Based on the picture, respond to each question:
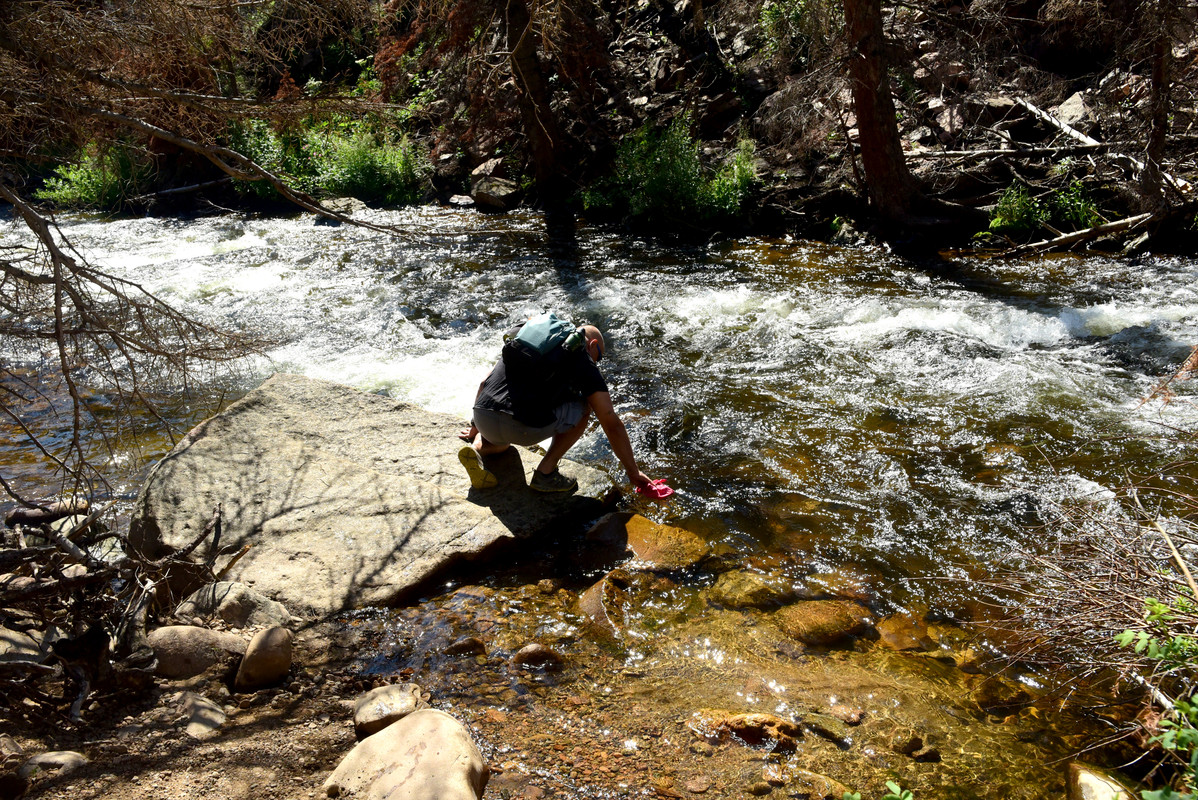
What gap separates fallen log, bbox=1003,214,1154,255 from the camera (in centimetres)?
959

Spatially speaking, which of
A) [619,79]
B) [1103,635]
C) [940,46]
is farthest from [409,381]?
[619,79]

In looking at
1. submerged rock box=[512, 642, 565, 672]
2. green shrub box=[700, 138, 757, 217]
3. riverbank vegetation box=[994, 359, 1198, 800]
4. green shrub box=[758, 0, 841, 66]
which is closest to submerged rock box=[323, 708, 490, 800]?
submerged rock box=[512, 642, 565, 672]

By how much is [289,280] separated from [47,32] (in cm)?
780

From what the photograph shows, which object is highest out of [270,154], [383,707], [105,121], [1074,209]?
[270,154]

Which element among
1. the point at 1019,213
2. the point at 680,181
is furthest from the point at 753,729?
the point at 680,181

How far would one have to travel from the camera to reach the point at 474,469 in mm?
5090

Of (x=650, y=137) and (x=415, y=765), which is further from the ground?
(x=650, y=137)

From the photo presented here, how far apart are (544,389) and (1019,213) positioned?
28.4 feet

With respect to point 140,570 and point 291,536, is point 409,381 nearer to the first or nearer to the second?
point 291,536

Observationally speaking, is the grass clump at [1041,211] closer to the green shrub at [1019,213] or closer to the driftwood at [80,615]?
the green shrub at [1019,213]

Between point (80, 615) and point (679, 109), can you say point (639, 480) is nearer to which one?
point (80, 615)

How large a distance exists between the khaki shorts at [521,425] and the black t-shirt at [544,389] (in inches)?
1.2

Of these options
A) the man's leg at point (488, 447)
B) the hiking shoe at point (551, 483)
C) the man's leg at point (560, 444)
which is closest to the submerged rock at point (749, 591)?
the hiking shoe at point (551, 483)

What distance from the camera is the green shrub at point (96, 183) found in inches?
233
